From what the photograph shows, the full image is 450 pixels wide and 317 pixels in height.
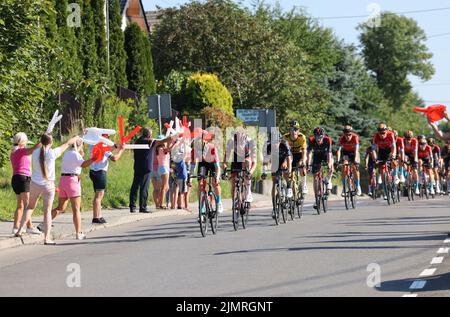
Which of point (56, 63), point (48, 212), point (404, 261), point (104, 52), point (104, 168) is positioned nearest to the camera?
point (404, 261)

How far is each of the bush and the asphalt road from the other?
76.2ft

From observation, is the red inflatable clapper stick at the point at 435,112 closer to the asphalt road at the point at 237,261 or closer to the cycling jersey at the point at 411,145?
the asphalt road at the point at 237,261

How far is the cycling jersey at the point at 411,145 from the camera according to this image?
3262cm

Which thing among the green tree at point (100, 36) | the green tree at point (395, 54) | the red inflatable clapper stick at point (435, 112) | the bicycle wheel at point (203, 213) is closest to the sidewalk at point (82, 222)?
the bicycle wheel at point (203, 213)

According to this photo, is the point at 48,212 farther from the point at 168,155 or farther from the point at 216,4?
the point at 216,4

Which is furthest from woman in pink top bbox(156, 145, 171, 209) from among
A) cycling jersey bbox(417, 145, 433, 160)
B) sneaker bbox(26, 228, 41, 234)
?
cycling jersey bbox(417, 145, 433, 160)

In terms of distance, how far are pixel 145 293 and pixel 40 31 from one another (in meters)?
10.9

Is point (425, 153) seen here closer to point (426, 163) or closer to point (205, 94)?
point (426, 163)

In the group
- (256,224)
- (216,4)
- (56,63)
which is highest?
(216,4)

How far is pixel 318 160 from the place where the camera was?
26.0 m

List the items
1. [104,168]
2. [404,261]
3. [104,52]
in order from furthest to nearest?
[104,52] → [104,168] → [404,261]

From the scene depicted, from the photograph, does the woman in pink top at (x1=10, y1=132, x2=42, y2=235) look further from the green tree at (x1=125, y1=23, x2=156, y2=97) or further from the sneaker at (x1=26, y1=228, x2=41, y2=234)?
the green tree at (x1=125, y1=23, x2=156, y2=97)
